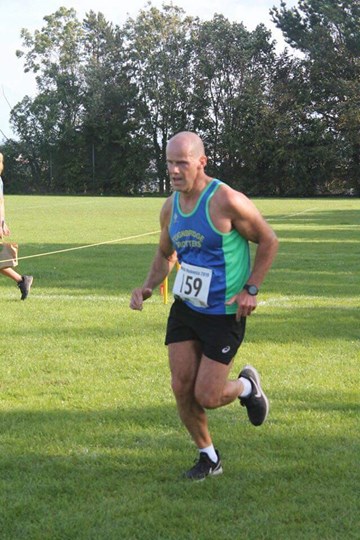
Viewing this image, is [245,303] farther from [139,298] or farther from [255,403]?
[255,403]

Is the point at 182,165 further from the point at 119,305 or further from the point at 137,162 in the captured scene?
the point at 137,162

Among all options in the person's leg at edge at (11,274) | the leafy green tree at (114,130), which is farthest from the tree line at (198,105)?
the person's leg at edge at (11,274)

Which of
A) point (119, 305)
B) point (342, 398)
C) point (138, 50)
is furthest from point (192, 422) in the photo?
point (138, 50)

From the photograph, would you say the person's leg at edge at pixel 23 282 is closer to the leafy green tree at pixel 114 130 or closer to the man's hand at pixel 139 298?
the man's hand at pixel 139 298

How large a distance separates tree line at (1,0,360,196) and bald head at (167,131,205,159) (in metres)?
55.6

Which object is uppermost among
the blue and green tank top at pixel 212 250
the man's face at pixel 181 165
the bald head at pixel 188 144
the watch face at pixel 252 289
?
the bald head at pixel 188 144

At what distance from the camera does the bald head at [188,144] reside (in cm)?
476

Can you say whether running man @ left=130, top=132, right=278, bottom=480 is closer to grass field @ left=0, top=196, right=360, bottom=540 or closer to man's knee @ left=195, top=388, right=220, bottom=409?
man's knee @ left=195, top=388, right=220, bottom=409

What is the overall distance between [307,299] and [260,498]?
23.4 feet

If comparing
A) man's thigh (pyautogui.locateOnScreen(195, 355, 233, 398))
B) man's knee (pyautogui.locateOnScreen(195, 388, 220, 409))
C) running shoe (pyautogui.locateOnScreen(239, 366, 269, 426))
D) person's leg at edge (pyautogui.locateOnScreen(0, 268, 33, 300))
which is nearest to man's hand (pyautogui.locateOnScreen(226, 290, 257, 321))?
man's thigh (pyautogui.locateOnScreen(195, 355, 233, 398))

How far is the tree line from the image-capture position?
60844mm

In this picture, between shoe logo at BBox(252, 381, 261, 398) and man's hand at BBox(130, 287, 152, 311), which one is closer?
man's hand at BBox(130, 287, 152, 311)

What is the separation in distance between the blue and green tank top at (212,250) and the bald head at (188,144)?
207 millimetres

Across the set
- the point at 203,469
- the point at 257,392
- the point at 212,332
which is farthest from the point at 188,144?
the point at 203,469
